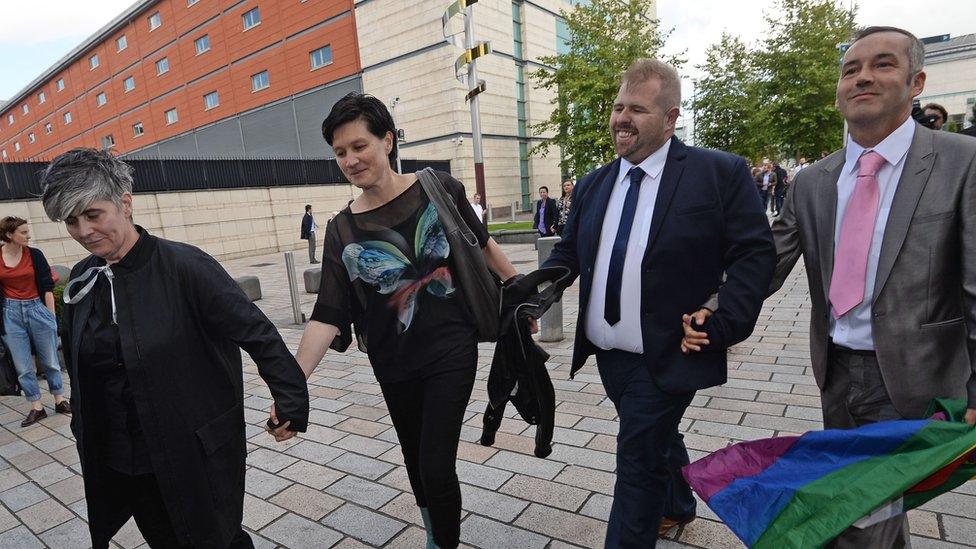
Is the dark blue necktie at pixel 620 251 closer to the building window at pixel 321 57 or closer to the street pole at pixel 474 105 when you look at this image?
the street pole at pixel 474 105

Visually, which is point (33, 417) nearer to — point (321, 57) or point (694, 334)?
point (694, 334)

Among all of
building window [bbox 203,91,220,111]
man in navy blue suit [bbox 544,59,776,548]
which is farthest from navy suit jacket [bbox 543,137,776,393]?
building window [bbox 203,91,220,111]

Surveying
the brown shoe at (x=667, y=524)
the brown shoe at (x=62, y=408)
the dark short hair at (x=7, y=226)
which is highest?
the dark short hair at (x=7, y=226)

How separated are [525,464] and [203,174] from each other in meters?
18.2

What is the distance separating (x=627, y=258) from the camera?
2.14 metres

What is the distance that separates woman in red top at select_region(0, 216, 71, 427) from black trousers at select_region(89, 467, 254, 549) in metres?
3.91

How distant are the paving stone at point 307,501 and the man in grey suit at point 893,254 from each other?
7.67 ft

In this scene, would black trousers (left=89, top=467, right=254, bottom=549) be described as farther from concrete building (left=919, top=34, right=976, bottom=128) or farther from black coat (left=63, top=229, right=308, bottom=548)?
concrete building (left=919, top=34, right=976, bottom=128)

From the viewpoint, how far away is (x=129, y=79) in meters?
46.5

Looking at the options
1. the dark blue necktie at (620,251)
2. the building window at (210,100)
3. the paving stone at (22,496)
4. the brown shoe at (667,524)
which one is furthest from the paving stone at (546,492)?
the building window at (210,100)

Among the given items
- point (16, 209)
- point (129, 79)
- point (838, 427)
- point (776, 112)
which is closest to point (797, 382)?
point (838, 427)

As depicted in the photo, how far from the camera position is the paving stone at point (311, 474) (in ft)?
11.2

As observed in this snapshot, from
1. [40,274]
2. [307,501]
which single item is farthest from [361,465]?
[40,274]

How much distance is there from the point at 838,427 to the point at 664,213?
1.06 meters
